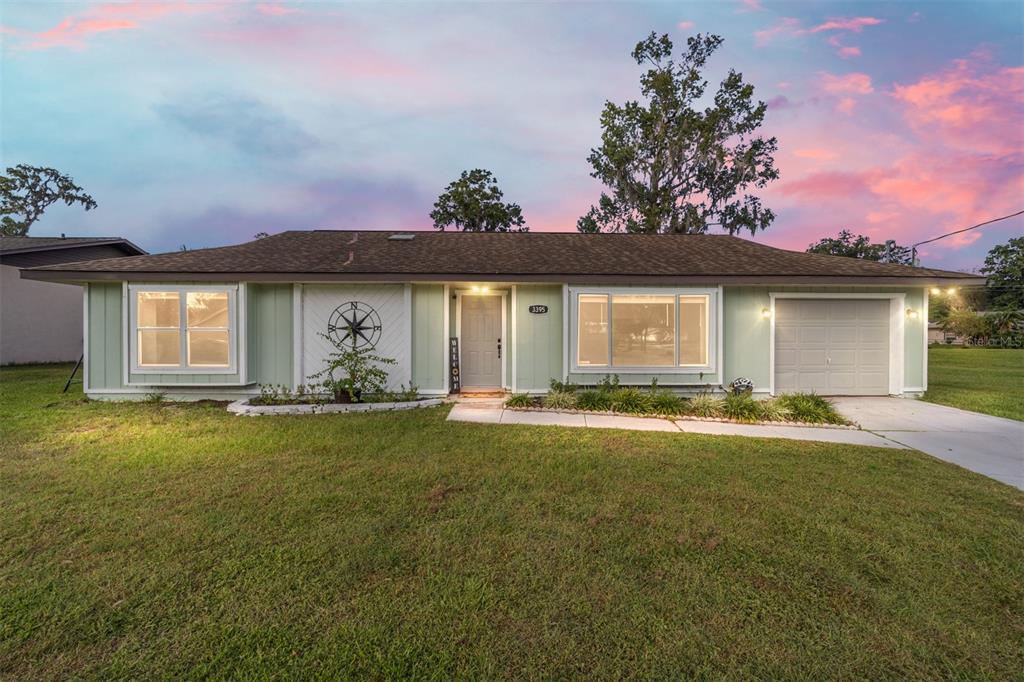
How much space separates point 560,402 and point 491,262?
10.7 feet

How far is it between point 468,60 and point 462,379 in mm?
9376

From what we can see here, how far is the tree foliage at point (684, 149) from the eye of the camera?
63.4 ft

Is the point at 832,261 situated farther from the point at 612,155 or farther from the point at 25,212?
the point at 25,212

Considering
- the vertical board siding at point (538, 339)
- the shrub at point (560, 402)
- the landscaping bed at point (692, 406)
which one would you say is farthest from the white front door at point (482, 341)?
the shrub at point (560, 402)

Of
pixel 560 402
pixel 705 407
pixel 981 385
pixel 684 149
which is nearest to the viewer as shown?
pixel 705 407

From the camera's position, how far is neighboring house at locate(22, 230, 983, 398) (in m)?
7.81

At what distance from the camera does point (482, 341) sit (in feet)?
29.2

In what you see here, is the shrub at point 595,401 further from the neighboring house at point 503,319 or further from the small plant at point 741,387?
the small plant at point 741,387

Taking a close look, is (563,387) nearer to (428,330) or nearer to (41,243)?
(428,330)

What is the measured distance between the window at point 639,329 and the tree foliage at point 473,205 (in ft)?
53.4

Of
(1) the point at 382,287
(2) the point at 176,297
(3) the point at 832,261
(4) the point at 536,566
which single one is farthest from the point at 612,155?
(4) the point at 536,566

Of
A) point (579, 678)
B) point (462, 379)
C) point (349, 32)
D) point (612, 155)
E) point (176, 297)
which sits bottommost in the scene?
point (579, 678)

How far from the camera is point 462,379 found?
883 cm

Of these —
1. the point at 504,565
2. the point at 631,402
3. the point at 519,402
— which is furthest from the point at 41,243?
the point at 504,565
